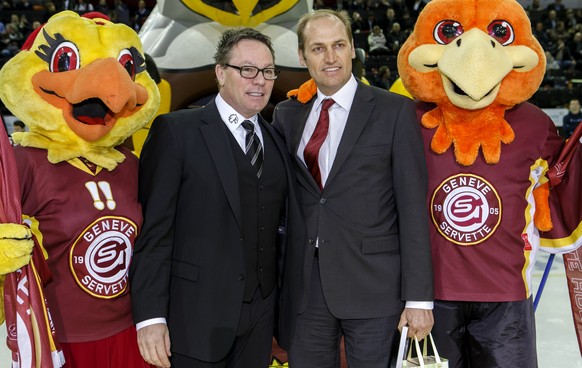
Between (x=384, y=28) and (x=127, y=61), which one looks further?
(x=384, y=28)

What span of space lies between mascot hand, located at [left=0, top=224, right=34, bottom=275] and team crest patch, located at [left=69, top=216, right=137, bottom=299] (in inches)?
7.5

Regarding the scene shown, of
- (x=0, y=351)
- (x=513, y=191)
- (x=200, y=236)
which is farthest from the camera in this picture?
(x=0, y=351)

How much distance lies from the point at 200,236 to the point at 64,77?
0.64m

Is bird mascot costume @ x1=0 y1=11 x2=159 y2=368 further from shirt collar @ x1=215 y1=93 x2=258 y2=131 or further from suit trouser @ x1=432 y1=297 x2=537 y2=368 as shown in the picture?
suit trouser @ x1=432 y1=297 x2=537 y2=368

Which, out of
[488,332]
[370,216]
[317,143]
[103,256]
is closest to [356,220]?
[370,216]

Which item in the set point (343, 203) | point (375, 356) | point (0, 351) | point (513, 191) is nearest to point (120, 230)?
point (343, 203)

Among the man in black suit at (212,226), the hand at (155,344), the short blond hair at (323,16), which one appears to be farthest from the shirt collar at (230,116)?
the hand at (155,344)

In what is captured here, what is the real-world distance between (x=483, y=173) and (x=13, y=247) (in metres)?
1.50

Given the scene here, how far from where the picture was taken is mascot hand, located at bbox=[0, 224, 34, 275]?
69.1 inches

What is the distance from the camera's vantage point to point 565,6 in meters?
17.5

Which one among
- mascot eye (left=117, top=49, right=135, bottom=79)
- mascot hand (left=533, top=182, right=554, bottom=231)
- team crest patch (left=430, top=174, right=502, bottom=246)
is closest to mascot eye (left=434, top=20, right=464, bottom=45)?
team crest patch (left=430, top=174, right=502, bottom=246)

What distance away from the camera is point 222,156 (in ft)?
6.42

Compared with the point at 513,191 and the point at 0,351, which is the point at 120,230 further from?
the point at 0,351

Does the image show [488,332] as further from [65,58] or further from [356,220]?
[65,58]
